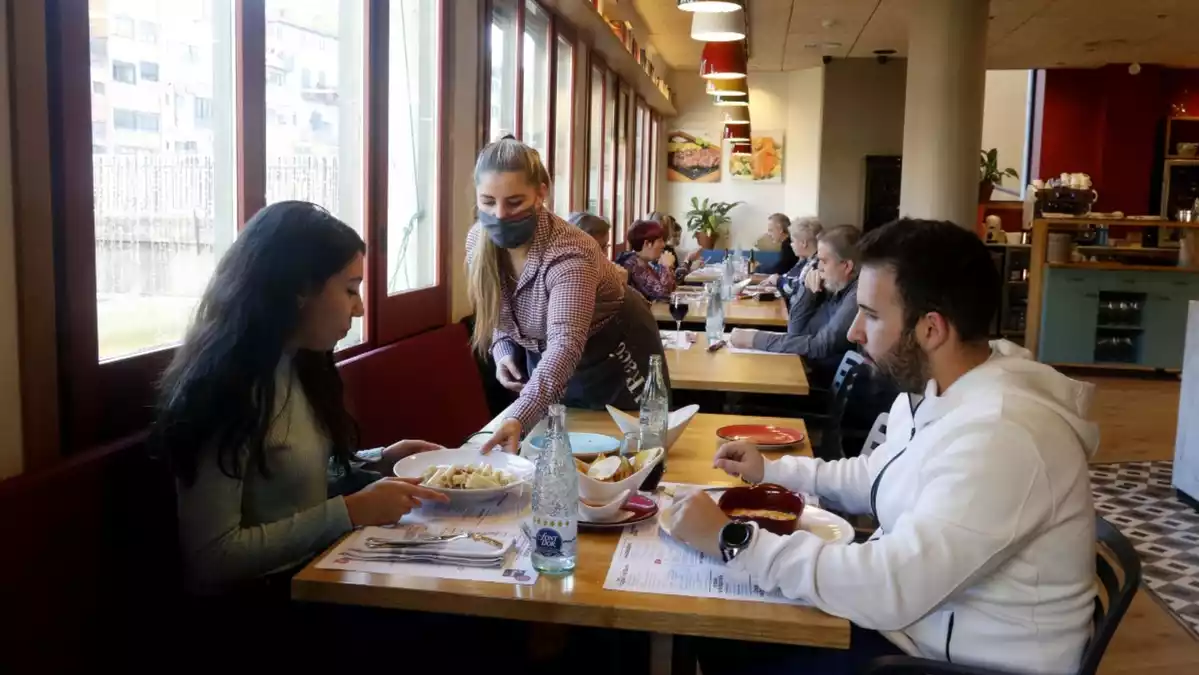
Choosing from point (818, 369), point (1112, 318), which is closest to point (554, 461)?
point (818, 369)

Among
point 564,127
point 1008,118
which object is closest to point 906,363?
point 564,127

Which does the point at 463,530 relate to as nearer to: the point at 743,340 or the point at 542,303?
the point at 542,303

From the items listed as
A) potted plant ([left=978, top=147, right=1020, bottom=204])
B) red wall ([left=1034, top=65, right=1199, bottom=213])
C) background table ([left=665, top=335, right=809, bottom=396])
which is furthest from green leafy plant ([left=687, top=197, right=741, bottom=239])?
background table ([left=665, top=335, right=809, bottom=396])

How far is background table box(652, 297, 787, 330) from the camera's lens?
19.3ft

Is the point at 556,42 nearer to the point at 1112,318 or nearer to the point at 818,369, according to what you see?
the point at 818,369

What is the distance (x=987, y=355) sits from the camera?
5.68 ft

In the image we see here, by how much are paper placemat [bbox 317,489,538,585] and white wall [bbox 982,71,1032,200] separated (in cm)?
1370

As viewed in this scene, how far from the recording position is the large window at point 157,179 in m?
2.06

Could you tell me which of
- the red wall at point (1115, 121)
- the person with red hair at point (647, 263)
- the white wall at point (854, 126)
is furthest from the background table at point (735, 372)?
the red wall at point (1115, 121)

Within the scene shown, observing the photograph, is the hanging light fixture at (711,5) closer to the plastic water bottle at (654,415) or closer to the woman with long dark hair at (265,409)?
the plastic water bottle at (654,415)

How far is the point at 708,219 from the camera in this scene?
14.4m

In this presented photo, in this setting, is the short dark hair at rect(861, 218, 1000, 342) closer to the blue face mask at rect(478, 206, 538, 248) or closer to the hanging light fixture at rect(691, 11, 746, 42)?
the blue face mask at rect(478, 206, 538, 248)

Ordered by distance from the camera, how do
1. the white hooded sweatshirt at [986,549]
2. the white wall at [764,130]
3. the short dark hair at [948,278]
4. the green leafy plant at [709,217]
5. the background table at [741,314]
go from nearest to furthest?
the white hooded sweatshirt at [986,549], the short dark hair at [948,278], the background table at [741,314], the white wall at [764,130], the green leafy plant at [709,217]

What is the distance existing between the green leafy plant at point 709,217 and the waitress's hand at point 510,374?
11.5 m
